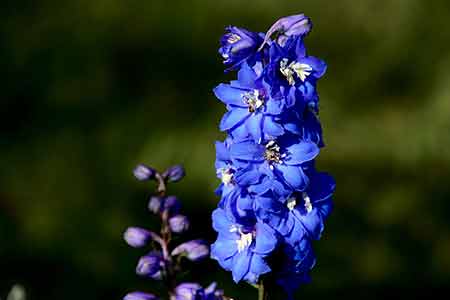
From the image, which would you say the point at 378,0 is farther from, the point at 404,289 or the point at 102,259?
the point at 102,259

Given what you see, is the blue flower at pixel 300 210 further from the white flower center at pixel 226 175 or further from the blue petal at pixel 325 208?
the white flower center at pixel 226 175

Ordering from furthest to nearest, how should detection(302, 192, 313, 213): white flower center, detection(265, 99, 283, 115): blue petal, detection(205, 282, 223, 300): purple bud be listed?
detection(205, 282, 223, 300): purple bud, detection(302, 192, 313, 213): white flower center, detection(265, 99, 283, 115): blue petal

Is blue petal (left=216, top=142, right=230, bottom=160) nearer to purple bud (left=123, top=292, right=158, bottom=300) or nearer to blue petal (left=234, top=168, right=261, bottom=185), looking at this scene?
blue petal (left=234, top=168, right=261, bottom=185)

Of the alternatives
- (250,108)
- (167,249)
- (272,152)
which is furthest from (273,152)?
(167,249)

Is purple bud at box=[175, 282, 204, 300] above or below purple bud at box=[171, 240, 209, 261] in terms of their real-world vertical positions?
below

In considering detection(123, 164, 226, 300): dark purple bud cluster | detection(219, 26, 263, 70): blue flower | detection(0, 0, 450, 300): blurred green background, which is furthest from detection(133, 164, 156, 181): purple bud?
detection(0, 0, 450, 300): blurred green background

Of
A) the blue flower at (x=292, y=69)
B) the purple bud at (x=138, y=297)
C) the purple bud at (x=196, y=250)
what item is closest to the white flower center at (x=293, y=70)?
the blue flower at (x=292, y=69)
